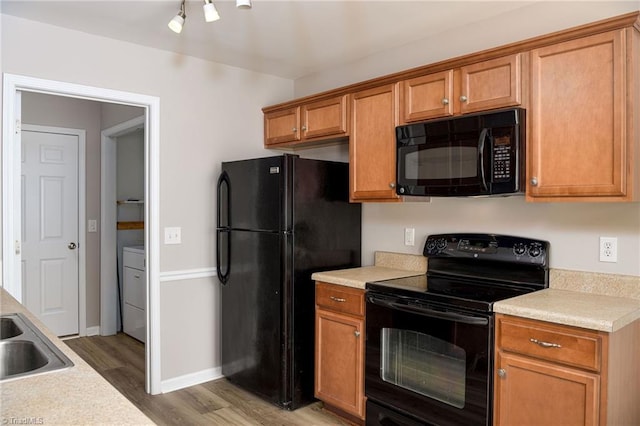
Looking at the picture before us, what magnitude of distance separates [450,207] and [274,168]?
1142 mm

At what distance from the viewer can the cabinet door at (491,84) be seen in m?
2.23

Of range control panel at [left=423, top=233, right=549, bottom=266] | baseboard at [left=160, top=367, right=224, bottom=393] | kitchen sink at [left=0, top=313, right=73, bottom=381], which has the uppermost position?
range control panel at [left=423, top=233, right=549, bottom=266]

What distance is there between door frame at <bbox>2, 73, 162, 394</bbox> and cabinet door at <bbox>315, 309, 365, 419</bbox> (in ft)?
3.81

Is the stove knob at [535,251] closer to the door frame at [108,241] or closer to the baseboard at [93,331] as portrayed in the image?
the door frame at [108,241]

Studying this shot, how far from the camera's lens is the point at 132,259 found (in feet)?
14.9

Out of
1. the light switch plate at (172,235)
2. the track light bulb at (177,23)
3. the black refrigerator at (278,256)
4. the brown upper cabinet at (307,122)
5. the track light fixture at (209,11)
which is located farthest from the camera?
the light switch plate at (172,235)

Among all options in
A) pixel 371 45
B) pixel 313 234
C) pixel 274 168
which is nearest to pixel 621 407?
pixel 313 234

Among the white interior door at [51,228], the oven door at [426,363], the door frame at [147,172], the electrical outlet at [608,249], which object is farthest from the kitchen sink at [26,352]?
the white interior door at [51,228]

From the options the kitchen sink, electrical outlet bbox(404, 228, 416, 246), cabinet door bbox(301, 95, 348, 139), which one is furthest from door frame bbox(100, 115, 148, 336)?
the kitchen sink

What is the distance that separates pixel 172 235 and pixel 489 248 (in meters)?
2.11

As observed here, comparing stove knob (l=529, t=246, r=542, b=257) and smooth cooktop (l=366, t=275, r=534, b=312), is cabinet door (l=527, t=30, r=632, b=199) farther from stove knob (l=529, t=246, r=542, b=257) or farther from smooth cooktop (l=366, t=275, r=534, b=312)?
smooth cooktop (l=366, t=275, r=534, b=312)

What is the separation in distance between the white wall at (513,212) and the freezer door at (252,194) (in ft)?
2.47

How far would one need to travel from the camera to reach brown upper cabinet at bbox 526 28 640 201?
6.30 feet

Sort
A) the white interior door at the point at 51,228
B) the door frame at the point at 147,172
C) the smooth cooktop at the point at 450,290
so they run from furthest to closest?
the white interior door at the point at 51,228, the door frame at the point at 147,172, the smooth cooktop at the point at 450,290
